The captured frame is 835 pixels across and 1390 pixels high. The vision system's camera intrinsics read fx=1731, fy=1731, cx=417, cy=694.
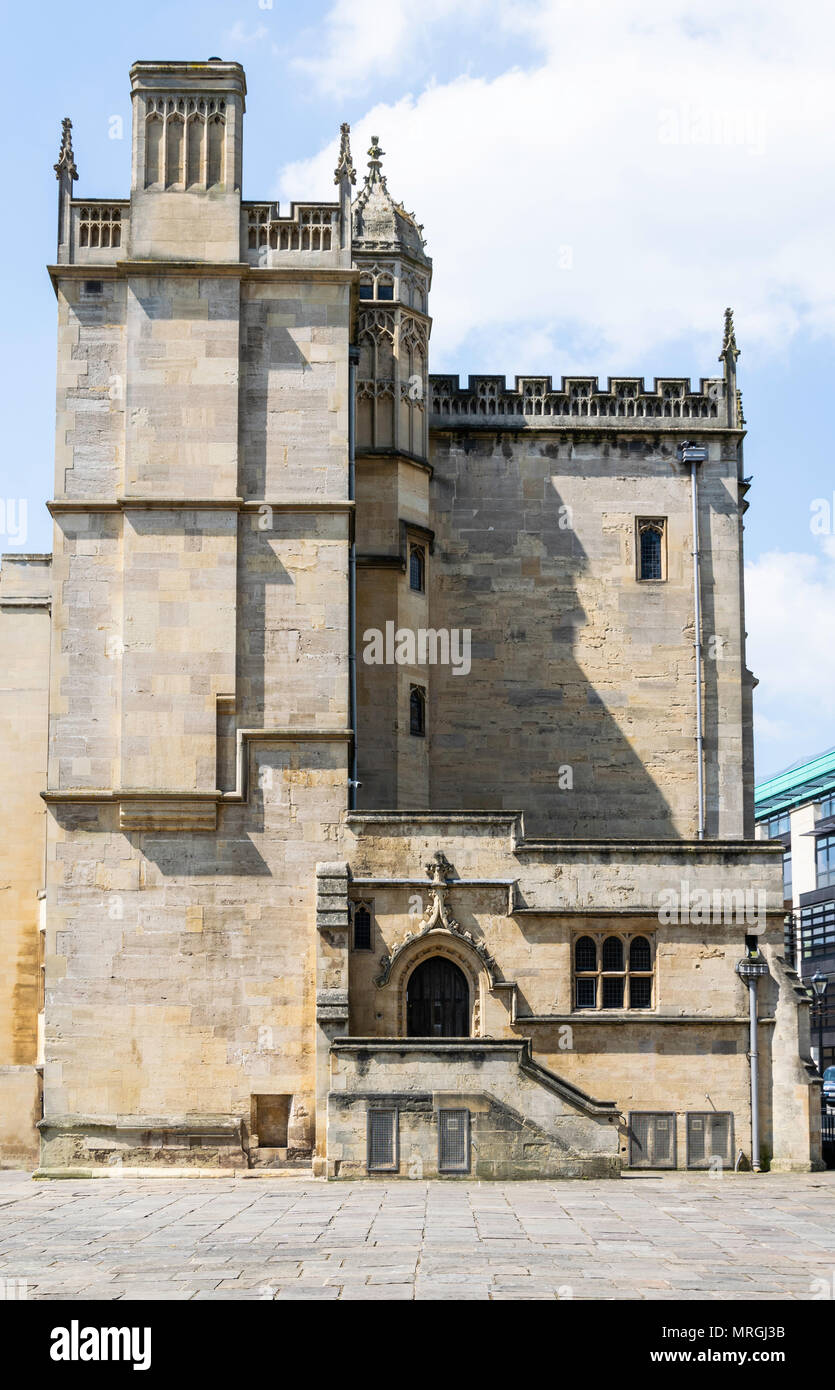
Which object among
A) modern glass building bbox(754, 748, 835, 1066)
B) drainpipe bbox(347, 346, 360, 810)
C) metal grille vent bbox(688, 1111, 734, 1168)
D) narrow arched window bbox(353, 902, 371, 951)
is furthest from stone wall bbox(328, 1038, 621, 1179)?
modern glass building bbox(754, 748, 835, 1066)

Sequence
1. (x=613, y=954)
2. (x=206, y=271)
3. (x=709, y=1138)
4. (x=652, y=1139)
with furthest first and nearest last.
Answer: (x=206, y=271)
(x=613, y=954)
(x=709, y=1138)
(x=652, y=1139)

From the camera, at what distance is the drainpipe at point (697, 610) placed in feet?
131

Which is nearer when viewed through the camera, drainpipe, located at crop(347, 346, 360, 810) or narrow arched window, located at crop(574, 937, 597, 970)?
narrow arched window, located at crop(574, 937, 597, 970)

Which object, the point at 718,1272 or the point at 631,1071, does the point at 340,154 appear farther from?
the point at 718,1272

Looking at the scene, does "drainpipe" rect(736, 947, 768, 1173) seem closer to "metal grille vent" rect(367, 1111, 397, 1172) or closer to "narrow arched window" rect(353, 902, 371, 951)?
"narrow arched window" rect(353, 902, 371, 951)

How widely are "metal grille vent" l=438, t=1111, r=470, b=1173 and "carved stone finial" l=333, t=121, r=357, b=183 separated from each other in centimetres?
1881

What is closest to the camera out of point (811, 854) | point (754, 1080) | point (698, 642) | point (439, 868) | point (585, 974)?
point (754, 1080)

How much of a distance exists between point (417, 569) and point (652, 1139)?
13916 mm

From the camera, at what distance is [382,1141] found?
2933 centimetres

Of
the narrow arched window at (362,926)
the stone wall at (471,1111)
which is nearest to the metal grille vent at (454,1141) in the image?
the stone wall at (471,1111)

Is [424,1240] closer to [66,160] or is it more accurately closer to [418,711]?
[418,711]

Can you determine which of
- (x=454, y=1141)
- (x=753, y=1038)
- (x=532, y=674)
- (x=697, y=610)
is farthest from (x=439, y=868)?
(x=697, y=610)

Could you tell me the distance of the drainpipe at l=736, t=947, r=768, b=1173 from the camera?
32.1m
